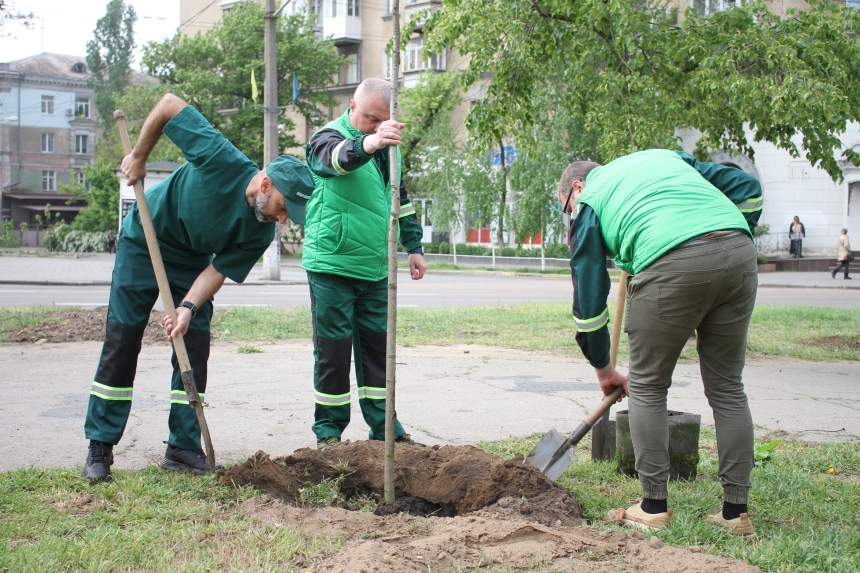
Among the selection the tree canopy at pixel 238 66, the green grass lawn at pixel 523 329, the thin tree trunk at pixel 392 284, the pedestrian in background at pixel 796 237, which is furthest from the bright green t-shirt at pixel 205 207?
the tree canopy at pixel 238 66

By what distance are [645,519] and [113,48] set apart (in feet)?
273

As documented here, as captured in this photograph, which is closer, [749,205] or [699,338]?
[699,338]

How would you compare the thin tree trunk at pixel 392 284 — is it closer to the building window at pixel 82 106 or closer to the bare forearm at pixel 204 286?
the bare forearm at pixel 204 286

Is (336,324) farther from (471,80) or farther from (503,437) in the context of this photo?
(471,80)

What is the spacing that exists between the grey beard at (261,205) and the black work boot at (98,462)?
133cm

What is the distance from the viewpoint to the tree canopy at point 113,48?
75.8 meters

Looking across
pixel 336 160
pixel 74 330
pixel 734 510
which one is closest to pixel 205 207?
pixel 336 160

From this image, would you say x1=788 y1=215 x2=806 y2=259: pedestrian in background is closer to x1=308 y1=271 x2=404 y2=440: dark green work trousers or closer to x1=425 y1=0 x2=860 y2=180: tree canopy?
x1=425 y1=0 x2=860 y2=180: tree canopy

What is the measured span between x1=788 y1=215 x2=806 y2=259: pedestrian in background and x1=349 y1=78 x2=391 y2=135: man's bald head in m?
29.0

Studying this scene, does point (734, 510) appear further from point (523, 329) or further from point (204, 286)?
point (523, 329)

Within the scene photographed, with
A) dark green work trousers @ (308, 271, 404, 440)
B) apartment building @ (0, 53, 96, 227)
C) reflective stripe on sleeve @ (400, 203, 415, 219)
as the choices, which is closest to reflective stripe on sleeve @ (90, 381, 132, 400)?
dark green work trousers @ (308, 271, 404, 440)

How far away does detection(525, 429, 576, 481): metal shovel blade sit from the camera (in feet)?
14.0

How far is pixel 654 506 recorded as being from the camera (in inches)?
141

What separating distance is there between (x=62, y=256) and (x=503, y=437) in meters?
33.7
